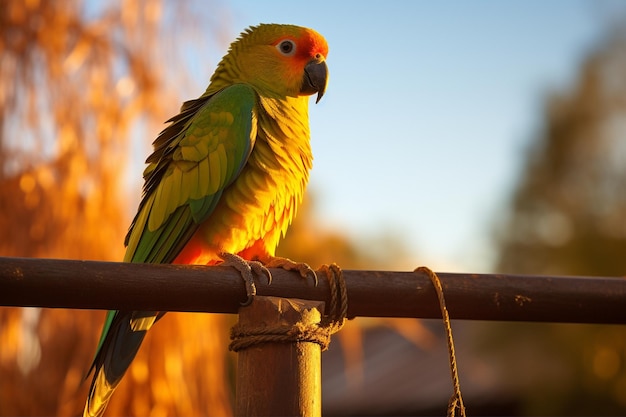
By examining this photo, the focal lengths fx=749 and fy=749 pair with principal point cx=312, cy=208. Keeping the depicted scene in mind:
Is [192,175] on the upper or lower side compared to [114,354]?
upper

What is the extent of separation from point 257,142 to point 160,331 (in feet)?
4.16

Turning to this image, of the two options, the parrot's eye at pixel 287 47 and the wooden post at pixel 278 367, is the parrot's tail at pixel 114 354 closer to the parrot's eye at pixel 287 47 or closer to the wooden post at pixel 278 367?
the wooden post at pixel 278 367

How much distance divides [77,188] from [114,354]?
1.45 m

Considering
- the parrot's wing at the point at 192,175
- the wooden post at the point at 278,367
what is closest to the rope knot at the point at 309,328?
the wooden post at the point at 278,367

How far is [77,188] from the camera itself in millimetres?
2758

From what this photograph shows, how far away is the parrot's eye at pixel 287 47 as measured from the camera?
195cm

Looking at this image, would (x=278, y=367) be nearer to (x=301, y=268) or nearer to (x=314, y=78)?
(x=301, y=268)

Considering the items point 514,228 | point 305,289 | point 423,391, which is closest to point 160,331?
point 305,289

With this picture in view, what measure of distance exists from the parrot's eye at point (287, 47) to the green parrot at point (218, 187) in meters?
0.16

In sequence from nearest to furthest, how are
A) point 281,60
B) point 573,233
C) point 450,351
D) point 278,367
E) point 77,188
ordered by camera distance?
1. point 278,367
2. point 450,351
3. point 281,60
4. point 77,188
5. point 573,233

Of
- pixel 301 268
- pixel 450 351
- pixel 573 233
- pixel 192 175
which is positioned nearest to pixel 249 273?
pixel 301 268

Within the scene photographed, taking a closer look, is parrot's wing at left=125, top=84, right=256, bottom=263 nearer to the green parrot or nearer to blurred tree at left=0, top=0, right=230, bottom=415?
the green parrot

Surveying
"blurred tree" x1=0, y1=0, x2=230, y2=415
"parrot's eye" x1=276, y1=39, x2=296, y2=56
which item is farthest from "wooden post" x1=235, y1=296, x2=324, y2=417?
"blurred tree" x1=0, y1=0, x2=230, y2=415

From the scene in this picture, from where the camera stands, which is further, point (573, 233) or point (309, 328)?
point (573, 233)
